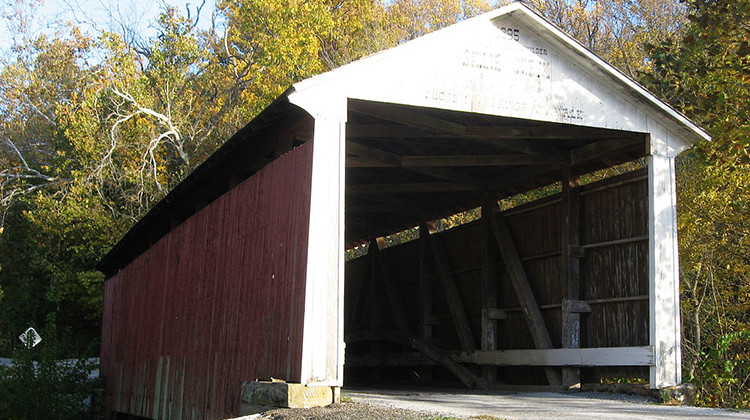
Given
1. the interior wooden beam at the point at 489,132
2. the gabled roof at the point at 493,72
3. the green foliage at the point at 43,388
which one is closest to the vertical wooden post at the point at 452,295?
the interior wooden beam at the point at 489,132

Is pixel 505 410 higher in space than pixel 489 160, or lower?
lower

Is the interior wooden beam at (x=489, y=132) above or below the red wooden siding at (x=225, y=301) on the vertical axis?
above

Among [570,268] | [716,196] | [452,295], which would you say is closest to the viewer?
[570,268]

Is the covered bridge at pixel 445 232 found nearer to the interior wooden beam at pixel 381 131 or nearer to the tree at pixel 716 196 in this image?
the interior wooden beam at pixel 381 131

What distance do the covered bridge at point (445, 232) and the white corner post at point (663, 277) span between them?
2cm

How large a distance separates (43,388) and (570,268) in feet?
32.2

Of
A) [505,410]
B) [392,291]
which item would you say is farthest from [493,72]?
[392,291]

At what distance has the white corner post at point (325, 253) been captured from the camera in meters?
7.10

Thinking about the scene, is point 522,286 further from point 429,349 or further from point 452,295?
point 429,349

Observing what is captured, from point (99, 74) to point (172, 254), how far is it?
55.2 feet

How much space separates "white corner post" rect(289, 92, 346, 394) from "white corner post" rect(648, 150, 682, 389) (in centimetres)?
341

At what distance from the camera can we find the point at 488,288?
11.9 m

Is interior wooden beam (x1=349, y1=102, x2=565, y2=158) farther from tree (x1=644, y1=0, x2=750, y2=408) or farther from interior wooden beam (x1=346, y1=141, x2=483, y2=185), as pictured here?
tree (x1=644, y1=0, x2=750, y2=408)

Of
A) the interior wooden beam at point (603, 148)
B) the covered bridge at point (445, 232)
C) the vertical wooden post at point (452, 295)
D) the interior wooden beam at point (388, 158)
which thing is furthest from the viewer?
the vertical wooden post at point (452, 295)
